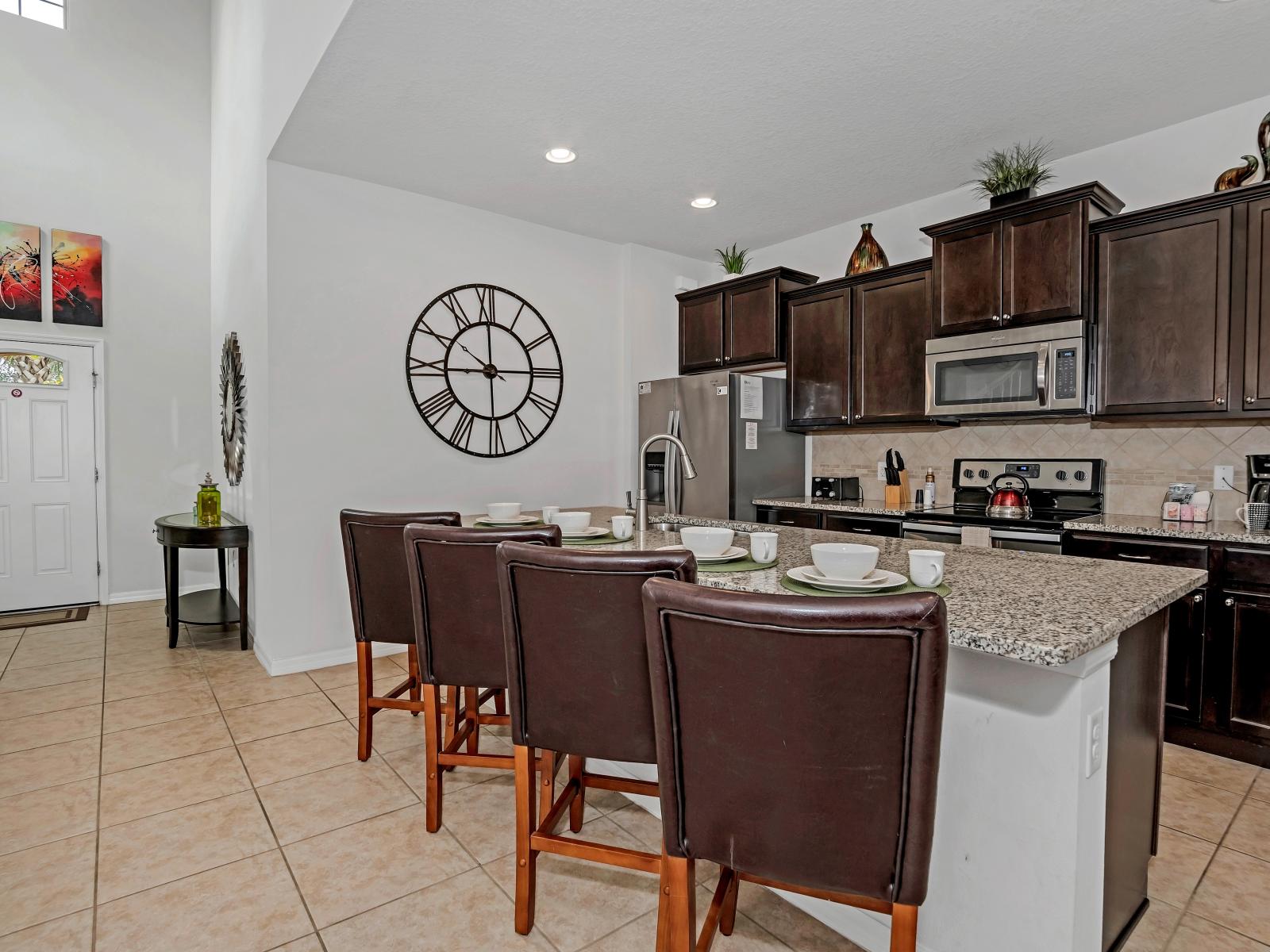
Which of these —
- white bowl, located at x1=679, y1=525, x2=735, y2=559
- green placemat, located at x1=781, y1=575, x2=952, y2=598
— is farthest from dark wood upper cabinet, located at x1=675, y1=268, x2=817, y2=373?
green placemat, located at x1=781, y1=575, x2=952, y2=598

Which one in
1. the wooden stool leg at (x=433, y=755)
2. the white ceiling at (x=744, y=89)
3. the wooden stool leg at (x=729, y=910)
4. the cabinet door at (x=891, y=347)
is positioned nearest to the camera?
the wooden stool leg at (x=729, y=910)

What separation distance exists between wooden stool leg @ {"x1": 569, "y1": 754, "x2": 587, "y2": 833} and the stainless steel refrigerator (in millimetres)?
2330

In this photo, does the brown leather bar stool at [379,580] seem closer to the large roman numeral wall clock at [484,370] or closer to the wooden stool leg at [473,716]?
the wooden stool leg at [473,716]

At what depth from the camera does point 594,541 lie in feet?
7.50

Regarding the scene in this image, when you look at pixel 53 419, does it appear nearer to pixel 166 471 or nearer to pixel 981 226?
pixel 166 471

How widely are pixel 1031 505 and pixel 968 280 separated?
1224 mm

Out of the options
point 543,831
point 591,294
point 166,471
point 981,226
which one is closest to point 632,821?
point 543,831

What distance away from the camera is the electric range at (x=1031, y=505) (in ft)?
10.2

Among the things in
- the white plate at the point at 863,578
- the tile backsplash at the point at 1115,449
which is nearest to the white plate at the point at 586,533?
the white plate at the point at 863,578

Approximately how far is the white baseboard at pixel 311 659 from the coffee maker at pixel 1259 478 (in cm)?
390

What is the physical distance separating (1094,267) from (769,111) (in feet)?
5.37

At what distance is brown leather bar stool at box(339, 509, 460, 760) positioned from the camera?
2.36 m

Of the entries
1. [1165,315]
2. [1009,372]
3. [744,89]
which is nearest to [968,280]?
[1009,372]

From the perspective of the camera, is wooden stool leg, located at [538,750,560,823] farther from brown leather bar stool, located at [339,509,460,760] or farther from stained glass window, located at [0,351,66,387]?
stained glass window, located at [0,351,66,387]
